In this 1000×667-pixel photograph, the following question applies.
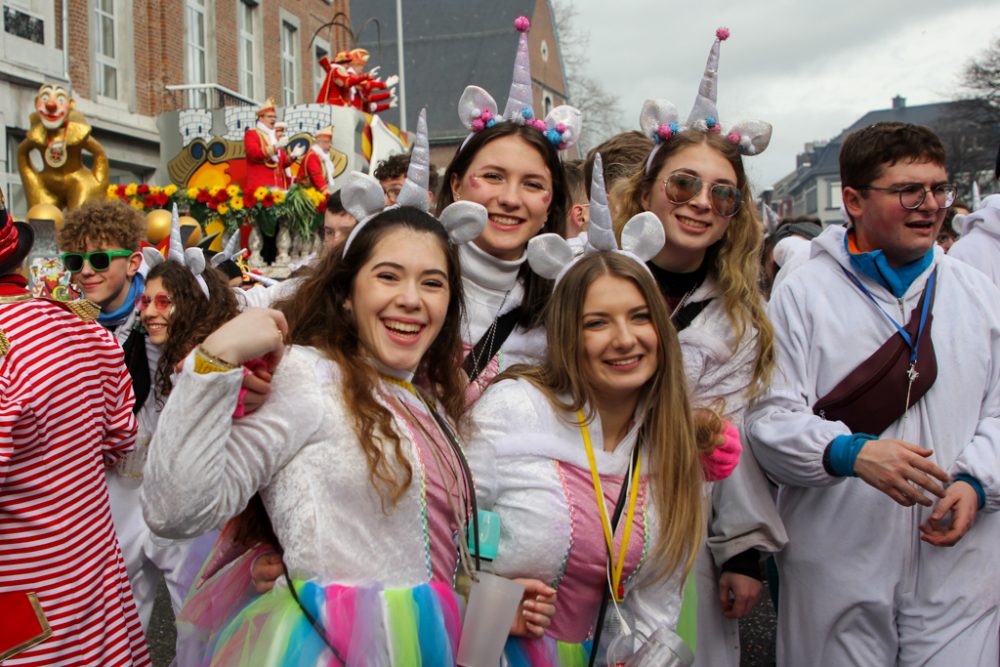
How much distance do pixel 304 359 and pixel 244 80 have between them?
20748 millimetres

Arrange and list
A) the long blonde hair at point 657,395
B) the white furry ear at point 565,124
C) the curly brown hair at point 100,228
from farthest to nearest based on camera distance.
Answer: the curly brown hair at point 100,228
the white furry ear at point 565,124
the long blonde hair at point 657,395

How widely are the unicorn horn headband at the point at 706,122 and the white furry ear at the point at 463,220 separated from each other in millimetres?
962

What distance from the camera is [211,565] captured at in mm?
2287

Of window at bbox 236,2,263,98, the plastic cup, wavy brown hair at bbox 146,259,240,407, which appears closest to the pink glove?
the plastic cup

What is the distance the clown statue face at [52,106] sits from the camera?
10852 millimetres

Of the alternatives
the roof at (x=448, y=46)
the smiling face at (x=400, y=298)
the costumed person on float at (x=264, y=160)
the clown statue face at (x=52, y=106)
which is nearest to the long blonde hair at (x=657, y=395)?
the smiling face at (x=400, y=298)

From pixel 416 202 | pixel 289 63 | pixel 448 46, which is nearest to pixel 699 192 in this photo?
pixel 416 202

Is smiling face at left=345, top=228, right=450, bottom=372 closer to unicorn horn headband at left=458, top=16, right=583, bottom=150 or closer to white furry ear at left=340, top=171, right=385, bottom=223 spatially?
white furry ear at left=340, top=171, right=385, bottom=223

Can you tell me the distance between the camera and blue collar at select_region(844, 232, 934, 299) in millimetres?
3010

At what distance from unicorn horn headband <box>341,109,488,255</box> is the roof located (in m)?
41.8

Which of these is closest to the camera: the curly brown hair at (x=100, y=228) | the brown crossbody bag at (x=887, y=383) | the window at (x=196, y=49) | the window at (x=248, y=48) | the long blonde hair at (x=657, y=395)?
the long blonde hair at (x=657, y=395)

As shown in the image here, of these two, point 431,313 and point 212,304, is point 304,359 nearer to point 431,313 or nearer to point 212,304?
point 431,313

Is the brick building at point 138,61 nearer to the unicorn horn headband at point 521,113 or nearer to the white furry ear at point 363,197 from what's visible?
the unicorn horn headband at point 521,113

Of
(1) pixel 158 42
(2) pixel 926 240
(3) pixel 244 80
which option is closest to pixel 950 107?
(3) pixel 244 80
